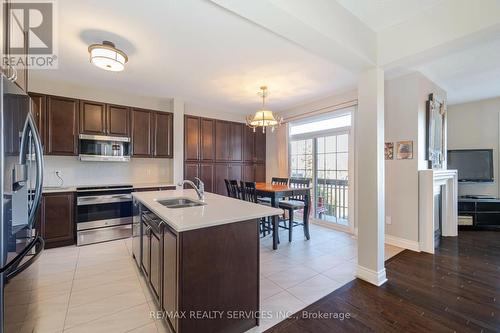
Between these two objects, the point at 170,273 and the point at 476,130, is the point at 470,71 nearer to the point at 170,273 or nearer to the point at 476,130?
the point at 476,130

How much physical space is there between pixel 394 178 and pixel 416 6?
7.71 feet

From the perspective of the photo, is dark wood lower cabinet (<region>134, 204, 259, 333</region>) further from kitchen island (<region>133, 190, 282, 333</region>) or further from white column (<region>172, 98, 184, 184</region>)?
white column (<region>172, 98, 184, 184</region>)

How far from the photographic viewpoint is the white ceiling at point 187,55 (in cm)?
205

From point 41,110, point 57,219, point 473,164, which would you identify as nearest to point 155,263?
point 57,219

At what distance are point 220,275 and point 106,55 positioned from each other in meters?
2.45

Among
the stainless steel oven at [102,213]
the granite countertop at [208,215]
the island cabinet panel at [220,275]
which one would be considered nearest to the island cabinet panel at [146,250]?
the granite countertop at [208,215]

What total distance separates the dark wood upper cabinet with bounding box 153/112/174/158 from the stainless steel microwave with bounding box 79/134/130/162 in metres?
0.53

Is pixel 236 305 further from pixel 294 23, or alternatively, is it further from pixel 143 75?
pixel 143 75

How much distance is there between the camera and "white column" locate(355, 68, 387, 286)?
2.42 meters

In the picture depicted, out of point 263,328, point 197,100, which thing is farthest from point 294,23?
point 197,100

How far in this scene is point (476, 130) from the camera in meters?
4.73

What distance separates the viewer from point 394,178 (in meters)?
3.55

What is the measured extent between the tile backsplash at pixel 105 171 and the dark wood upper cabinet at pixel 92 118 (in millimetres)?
614

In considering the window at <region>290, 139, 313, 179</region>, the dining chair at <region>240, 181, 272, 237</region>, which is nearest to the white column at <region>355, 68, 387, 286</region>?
the dining chair at <region>240, 181, 272, 237</region>
